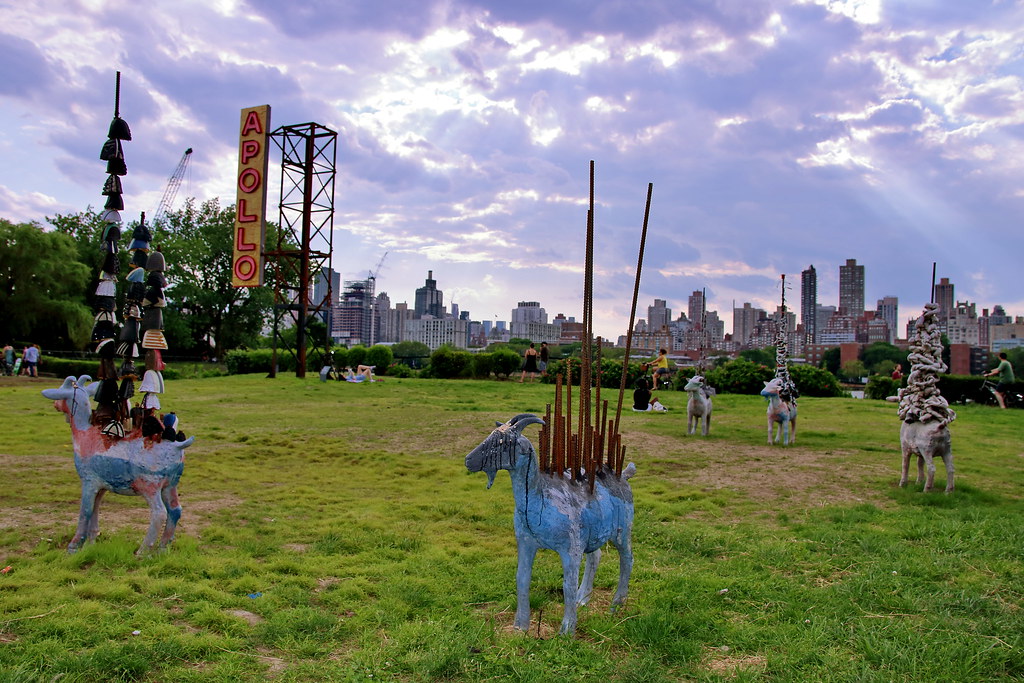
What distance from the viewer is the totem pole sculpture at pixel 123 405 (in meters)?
6.11

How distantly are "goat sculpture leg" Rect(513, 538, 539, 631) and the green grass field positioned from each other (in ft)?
0.47

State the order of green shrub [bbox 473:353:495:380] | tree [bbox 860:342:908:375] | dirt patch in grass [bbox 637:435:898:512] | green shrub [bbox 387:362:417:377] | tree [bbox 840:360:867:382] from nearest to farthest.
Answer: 1. dirt patch in grass [bbox 637:435:898:512]
2. green shrub [bbox 473:353:495:380]
3. green shrub [bbox 387:362:417:377]
4. tree [bbox 860:342:908:375]
5. tree [bbox 840:360:867:382]

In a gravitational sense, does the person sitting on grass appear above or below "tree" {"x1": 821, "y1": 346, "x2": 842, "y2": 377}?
below

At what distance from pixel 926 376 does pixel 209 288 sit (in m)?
43.9

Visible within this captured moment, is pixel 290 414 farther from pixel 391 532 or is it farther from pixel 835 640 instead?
pixel 835 640

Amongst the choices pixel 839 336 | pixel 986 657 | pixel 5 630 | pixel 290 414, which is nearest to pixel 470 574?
pixel 5 630

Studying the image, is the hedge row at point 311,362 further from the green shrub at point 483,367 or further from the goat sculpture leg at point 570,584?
the goat sculpture leg at point 570,584

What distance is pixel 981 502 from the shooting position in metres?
8.48

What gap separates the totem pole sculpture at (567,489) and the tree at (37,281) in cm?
3484

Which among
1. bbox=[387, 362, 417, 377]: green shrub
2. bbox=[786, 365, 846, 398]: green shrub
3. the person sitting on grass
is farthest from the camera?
bbox=[387, 362, 417, 377]: green shrub

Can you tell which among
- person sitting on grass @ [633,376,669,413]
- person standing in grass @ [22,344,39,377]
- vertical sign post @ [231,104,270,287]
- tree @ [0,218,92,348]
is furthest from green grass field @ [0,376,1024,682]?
tree @ [0,218,92,348]

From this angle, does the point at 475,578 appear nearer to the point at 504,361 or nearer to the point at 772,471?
the point at 772,471

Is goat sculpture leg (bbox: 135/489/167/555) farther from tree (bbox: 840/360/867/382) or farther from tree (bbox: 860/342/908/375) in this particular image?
tree (bbox: 840/360/867/382)

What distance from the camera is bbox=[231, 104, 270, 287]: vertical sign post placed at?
26.3m
